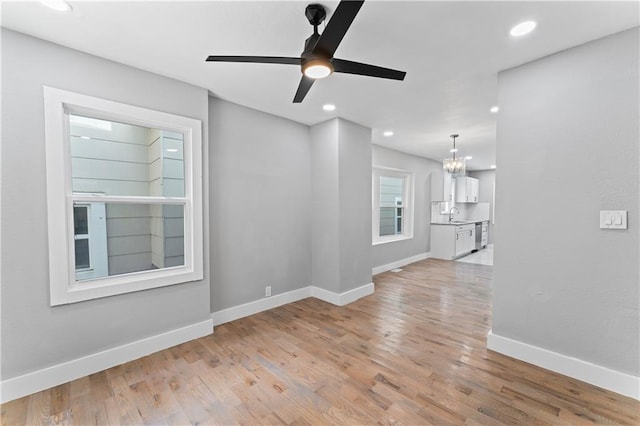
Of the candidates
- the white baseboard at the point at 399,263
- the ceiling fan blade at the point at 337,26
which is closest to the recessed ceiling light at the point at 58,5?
the ceiling fan blade at the point at 337,26

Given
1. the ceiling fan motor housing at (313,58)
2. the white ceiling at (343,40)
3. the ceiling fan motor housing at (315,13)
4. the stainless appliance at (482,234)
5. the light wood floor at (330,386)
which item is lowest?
the light wood floor at (330,386)

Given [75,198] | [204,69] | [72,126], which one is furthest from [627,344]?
A: [72,126]

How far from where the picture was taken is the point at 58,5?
66.5 inches

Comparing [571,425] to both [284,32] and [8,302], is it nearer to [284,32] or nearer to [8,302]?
[284,32]

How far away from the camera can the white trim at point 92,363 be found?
6.30 feet

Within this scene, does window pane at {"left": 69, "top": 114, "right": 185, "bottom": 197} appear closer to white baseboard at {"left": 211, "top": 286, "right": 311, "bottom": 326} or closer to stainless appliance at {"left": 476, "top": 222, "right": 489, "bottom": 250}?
white baseboard at {"left": 211, "top": 286, "right": 311, "bottom": 326}

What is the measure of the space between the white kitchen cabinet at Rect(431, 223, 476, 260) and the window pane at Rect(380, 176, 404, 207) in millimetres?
1479

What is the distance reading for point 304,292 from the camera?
4.04 m

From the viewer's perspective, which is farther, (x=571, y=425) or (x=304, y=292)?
(x=304, y=292)

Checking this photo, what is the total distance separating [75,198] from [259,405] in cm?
218

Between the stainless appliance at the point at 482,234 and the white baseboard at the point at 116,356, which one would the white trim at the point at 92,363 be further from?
the stainless appliance at the point at 482,234

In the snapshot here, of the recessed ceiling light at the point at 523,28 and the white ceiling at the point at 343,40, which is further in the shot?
the recessed ceiling light at the point at 523,28

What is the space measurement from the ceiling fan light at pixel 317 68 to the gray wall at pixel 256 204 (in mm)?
1866

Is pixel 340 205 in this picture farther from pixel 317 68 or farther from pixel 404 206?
pixel 404 206
